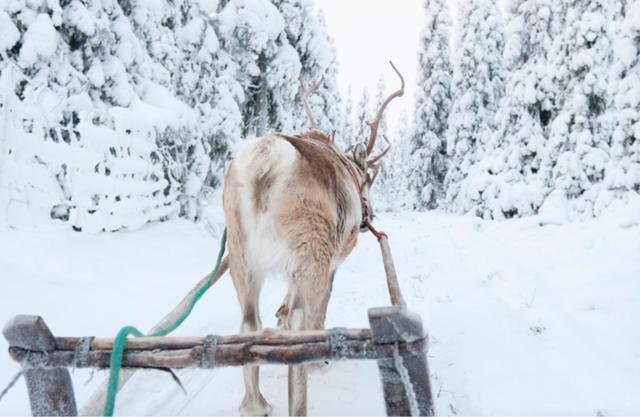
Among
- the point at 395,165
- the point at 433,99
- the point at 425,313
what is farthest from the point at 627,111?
the point at 395,165

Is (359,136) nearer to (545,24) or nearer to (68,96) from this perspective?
(545,24)

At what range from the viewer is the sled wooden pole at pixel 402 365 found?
131 centimetres

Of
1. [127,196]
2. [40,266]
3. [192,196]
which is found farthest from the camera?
[192,196]

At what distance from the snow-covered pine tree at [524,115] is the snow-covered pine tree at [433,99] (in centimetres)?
1230

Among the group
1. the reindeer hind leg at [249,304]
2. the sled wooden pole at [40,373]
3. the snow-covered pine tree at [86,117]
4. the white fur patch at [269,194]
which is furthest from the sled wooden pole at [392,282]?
the snow-covered pine tree at [86,117]

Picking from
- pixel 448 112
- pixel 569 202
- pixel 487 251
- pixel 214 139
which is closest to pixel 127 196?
pixel 214 139

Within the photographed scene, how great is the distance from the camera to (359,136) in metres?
50.3

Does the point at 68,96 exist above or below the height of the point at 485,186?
above

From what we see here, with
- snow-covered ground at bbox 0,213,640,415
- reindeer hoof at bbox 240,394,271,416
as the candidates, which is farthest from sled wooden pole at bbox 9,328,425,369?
snow-covered ground at bbox 0,213,640,415

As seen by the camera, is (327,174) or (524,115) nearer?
(327,174)

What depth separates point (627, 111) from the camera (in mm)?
10219

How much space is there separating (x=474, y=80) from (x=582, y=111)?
556 inches

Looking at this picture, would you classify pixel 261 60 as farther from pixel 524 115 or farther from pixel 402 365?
pixel 402 365

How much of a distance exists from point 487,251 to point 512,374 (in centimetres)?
700
